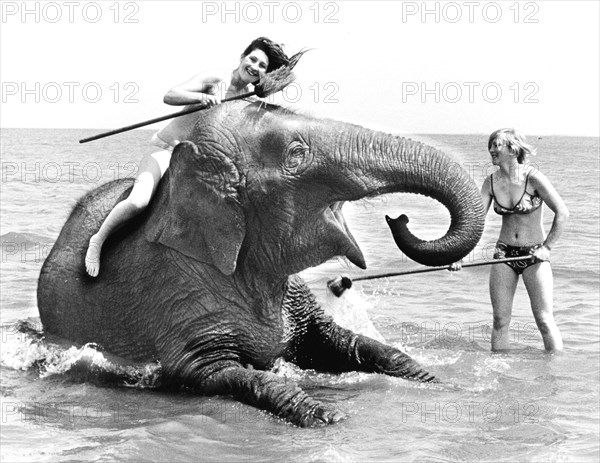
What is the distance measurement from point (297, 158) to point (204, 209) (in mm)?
734

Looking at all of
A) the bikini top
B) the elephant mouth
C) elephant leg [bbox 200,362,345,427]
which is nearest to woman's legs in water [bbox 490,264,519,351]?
the bikini top

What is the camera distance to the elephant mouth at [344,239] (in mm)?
7469

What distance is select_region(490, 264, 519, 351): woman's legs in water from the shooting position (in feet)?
32.9

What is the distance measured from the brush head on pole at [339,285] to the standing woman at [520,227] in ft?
4.38

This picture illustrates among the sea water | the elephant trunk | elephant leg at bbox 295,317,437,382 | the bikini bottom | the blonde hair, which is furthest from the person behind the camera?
the bikini bottom

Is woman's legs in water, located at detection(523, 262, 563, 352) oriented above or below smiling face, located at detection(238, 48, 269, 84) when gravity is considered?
below

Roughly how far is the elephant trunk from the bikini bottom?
9.28 ft

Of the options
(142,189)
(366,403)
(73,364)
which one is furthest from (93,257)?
(366,403)

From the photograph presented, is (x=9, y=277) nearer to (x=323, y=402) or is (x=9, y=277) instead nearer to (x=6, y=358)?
(x=6, y=358)

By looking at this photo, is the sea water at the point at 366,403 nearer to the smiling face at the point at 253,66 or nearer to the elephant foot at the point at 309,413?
the elephant foot at the point at 309,413

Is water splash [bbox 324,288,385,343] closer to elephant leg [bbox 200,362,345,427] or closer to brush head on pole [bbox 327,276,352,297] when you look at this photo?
brush head on pole [bbox 327,276,352,297]

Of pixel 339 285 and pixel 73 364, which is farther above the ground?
pixel 339 285

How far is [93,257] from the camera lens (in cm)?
840

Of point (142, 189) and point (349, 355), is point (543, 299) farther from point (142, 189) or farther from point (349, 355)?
point (142, 189)
